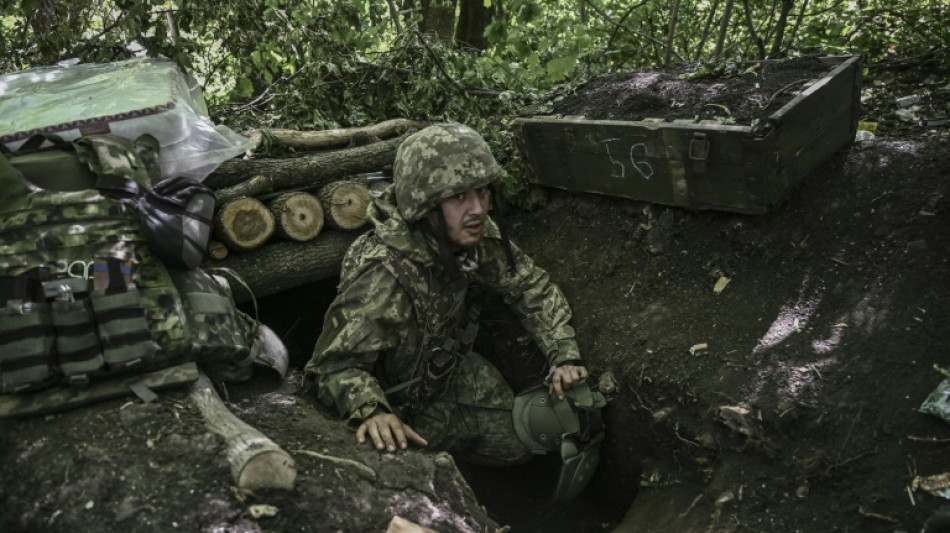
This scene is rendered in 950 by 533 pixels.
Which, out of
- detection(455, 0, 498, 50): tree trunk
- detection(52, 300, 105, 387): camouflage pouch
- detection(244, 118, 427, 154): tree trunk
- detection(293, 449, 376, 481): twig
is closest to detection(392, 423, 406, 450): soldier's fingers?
detection(293, 449, 376, 481): twig

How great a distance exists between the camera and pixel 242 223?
4.38 meters

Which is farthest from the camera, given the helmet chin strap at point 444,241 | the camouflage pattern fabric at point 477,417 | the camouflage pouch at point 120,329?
the camouflage pattern fabric at point 477,417

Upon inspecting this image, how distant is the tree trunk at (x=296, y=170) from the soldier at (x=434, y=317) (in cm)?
113

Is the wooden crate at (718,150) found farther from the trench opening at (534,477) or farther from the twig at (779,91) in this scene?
the trench opening at (534,477)

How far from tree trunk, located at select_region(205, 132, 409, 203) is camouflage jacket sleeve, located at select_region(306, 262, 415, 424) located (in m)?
1.40

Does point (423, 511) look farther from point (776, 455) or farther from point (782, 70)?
point (782, 70)

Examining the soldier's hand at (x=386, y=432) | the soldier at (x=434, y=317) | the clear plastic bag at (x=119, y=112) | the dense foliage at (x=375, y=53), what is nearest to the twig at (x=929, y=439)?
the soldier at (x=434, y=317)

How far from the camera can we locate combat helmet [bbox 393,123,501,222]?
342 cm

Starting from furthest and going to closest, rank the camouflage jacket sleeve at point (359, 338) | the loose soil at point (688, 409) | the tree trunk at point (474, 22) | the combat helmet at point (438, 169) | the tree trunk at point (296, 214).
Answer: the tree trunk at point (474, 22) → the tree trunk at point (296, 214) → the combat helmet at point (438, 169) → the camouflage jacket sleeve at point (359, 338) → the loose soil at point (688, 409)

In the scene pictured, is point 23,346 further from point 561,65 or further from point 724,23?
point 724,23

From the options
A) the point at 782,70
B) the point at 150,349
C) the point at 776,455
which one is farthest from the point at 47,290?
the point at 782,70

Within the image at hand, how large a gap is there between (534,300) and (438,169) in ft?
3.54

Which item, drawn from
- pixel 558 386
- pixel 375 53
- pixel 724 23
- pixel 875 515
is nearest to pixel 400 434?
pixel 558 386

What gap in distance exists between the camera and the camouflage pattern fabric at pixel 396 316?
11.1ft
